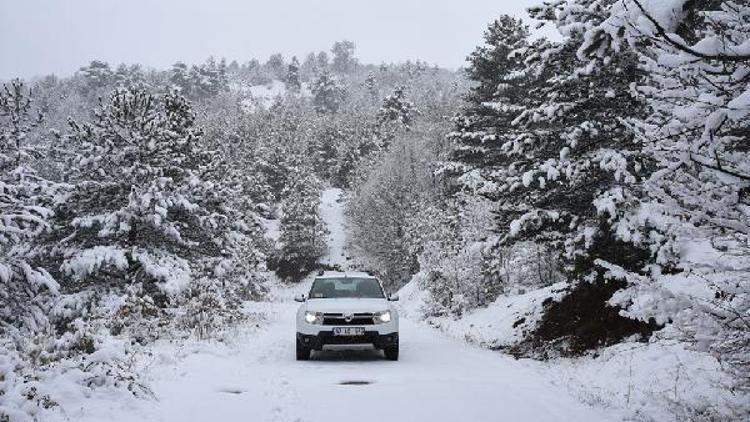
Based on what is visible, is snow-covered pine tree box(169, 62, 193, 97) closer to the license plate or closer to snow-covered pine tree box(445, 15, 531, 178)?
snow-covered pine tree box(445, 15, 531, 178)

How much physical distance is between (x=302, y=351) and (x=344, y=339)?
96cm

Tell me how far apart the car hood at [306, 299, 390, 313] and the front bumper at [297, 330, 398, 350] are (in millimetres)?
433

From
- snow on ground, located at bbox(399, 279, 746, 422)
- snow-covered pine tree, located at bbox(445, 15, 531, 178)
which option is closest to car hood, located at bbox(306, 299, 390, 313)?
snow on ground, located at bbox(399, 279, 746, 422)

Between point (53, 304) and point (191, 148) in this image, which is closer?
point (53, 304)

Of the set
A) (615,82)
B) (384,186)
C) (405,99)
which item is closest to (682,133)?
(615,82)

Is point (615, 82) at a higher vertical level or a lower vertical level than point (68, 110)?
lower

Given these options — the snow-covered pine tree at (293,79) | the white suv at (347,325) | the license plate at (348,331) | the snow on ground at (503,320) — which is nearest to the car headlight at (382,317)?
the white suv at (347,325)

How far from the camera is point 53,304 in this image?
61.3ft

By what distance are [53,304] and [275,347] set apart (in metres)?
9.05

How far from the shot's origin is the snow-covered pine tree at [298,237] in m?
Answer: 61.7

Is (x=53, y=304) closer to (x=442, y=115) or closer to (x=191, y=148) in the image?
(x=191, y=148)

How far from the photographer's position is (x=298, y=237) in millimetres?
61938

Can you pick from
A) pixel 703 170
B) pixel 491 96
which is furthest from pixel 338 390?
pixel 491 96

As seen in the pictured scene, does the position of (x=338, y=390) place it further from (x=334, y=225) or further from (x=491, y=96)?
(x=334, y=225)
